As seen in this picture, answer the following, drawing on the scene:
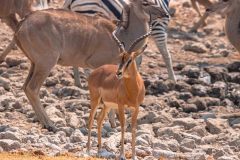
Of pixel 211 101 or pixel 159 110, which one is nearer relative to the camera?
pixel 159 110

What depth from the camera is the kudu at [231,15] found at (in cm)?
1500

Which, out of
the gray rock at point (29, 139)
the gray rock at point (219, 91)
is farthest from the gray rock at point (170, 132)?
the gray rock at point (219, 91)

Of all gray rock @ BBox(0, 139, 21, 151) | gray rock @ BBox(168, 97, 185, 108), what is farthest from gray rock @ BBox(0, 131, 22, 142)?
gray rock @ BBox(168, 97, 185, 108)

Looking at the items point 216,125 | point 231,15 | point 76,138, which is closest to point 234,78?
point 231,15

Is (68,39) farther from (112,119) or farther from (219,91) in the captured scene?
(219,91)

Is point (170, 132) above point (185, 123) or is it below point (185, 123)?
above

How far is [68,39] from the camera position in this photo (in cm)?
1260

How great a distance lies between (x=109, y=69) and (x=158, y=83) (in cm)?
460

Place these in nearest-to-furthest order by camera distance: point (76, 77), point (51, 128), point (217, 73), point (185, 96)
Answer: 1. point (51, 128)
2. point (185, 96)
3. point (76, 77)
4. point (217, 73)

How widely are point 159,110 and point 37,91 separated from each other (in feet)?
7.49

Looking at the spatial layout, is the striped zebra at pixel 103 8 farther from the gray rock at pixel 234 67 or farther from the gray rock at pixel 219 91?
the gray rock at pixel 234 67

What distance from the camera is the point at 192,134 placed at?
39.4 ft

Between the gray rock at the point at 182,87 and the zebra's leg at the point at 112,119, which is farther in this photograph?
the gray rock at the point at 182,87

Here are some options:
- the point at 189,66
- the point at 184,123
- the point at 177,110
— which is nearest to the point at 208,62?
the point at 189,66
